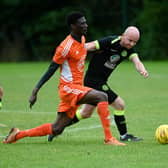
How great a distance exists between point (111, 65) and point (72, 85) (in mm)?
1145

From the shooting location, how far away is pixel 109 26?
36656 millimetres

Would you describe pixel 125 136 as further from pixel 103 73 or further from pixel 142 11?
pixel 142 11

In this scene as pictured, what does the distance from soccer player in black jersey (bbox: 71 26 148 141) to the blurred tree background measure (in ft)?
75.6

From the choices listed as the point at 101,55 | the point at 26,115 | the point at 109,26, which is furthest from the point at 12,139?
the point at 109,26

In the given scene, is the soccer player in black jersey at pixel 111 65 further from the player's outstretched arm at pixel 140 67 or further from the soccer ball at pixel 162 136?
the soccer ball at pixel 162 136

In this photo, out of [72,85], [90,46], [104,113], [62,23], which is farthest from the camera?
[62,23]

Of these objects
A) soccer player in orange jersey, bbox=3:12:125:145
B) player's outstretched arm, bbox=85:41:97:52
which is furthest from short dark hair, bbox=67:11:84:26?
player's outstretched arm, bbox=85:41:97:52

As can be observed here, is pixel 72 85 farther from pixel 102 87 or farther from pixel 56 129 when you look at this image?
pixel 102 87

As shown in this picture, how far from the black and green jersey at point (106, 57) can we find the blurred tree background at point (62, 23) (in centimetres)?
2302

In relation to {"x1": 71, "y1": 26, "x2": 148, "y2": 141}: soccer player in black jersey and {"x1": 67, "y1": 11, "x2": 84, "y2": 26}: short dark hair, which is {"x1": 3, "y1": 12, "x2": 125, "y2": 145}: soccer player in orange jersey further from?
{"x1": 71, "y1": 26, "x2": 148, "y2": 141}: soccer player in black jersey

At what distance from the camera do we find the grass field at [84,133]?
8.16 meters

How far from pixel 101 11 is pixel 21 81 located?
1550 cm

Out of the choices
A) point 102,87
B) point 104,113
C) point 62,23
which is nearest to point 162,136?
point 104,113

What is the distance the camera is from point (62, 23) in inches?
1485
